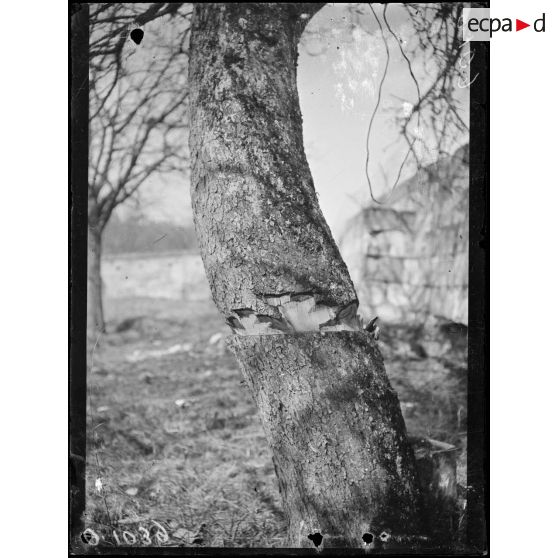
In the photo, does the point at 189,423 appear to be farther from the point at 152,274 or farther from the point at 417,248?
the point at 417,248

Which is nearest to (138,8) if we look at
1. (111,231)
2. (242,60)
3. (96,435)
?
(242,60)

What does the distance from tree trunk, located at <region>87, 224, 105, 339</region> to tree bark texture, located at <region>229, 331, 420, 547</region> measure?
0.55 m

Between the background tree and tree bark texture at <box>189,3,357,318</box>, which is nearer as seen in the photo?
tree bark texture at <box>189,3,357,318</box>

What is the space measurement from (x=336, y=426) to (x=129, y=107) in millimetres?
1208

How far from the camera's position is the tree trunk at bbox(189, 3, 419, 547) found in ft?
4.42

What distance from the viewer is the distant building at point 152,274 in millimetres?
1708

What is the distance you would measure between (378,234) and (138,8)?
1.08 meters

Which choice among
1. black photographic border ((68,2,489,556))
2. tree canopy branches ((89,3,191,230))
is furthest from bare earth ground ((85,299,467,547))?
tree canopy branches ((89,3,191,230))

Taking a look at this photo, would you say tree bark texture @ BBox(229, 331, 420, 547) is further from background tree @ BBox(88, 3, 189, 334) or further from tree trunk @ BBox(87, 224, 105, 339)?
background tree @ BBox(88, 3, 189, 334)

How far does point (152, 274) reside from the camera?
5.77 feet

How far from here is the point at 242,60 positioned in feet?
4.69

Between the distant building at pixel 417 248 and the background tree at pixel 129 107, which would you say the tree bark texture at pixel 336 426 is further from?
the background tree at pixel 129 107

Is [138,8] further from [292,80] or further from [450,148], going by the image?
[450,148]

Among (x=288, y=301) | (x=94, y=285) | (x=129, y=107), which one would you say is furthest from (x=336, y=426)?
(x=129, y=107)
